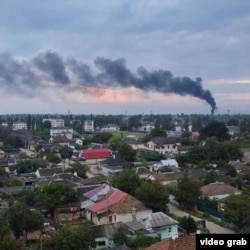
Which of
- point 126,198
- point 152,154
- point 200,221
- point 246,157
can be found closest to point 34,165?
point 152,154

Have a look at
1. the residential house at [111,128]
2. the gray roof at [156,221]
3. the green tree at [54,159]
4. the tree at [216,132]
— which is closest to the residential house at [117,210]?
the gray roof at [156,221]

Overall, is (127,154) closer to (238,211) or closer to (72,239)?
(238,211)

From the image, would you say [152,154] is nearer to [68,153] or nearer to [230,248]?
[68,153]

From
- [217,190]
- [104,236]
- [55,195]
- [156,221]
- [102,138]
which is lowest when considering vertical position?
[104,236]

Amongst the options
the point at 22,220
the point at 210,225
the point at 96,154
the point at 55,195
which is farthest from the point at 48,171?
the point at 210,225

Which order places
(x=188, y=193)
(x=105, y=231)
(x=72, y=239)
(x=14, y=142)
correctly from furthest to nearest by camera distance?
(x=14, y=142)
(x=188, y=193)
(x=105, y=231)
(x=72, y=239)

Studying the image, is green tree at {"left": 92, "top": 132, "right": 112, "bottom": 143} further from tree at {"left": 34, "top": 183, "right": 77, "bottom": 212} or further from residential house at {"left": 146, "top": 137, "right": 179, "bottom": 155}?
tree at {"left": 34, "top": 183, "right": 77, "bottom": 212}

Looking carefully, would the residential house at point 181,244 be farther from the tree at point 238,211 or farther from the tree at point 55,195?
the tree at point 55,195
